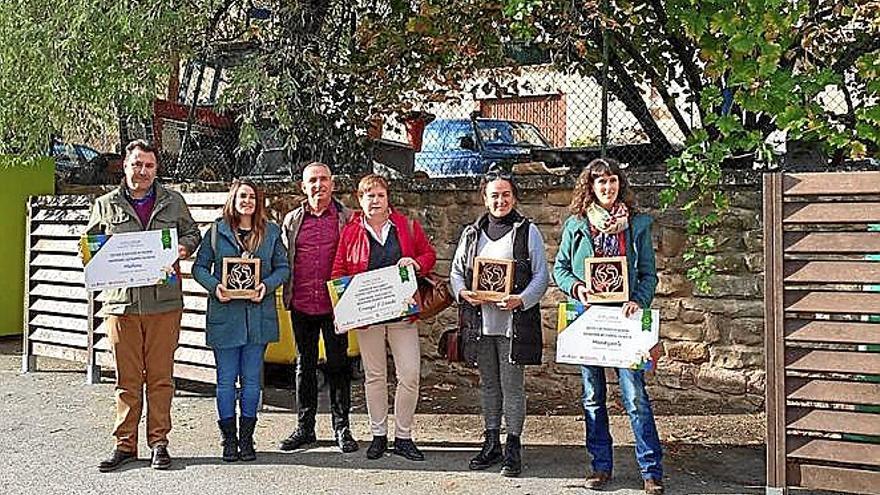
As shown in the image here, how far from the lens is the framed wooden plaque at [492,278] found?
5.70 meters

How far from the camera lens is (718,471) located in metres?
5.91

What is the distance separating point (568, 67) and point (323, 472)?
4467mm

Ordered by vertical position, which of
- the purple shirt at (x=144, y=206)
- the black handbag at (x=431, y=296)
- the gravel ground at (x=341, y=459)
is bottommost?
the gravel ground at (x=341, y=459)

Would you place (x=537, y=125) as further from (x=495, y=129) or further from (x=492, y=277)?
(x=492, y=277)

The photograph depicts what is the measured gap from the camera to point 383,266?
6070 mm

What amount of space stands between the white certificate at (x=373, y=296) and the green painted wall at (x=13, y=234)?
593 cm

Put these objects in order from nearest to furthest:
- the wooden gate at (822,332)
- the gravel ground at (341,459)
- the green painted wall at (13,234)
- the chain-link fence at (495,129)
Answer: the wooden gate at (822,332) < the gravel ground at (341,459) < the chain-link fence at (495,129) < the green painted wall at (13,234)

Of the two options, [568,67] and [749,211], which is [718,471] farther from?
[568,67]

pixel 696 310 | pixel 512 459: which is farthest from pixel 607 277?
pixel 696 310

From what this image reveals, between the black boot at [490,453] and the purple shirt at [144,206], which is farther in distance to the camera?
the purple shirt at [144,206]

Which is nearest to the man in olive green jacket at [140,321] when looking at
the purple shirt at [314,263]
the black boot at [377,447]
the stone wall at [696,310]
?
the purple shirt at [314,263]

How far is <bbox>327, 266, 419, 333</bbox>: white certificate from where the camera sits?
5969 millimetres

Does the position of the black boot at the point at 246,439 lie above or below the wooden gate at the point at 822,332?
below

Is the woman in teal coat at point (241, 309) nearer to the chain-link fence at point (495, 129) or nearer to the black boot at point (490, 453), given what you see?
the black boot at point (490, 453)
